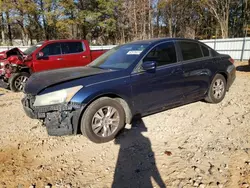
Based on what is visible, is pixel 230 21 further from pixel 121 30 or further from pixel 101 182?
pixel 101 182

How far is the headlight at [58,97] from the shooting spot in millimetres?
2904

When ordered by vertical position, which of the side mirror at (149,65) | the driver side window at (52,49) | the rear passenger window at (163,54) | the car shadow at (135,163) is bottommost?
the car shadow at (135,163)

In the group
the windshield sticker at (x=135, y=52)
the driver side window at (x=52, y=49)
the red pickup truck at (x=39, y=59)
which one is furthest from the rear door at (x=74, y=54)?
the windshield sticker at (x=135, y=52)

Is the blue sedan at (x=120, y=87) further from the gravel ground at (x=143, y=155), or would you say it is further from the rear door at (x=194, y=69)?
the gravel ground at (x=143, y=155)

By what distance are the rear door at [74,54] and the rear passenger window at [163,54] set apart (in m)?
4.66

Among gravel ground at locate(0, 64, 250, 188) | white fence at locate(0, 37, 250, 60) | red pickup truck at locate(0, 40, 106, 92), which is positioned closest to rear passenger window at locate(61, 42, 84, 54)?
red pickup truck at locate(0, 40, 106, 92)

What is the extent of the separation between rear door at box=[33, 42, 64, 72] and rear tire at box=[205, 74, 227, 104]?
17.2 ft

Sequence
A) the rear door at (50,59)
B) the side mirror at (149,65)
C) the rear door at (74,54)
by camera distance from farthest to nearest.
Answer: the rear door at (74,54), the rear door at (50,59), the side mirror at (149,65)

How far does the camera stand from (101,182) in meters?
2.38

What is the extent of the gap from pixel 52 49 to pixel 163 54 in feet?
16.4

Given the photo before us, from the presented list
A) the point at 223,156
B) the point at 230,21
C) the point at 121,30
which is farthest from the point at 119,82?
the point at 230,21

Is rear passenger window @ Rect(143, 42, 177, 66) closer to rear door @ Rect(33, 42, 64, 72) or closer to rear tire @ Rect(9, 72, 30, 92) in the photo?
rear door @ Rect(33, 42, 64, 72)

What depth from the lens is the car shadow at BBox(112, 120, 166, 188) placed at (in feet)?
7.72

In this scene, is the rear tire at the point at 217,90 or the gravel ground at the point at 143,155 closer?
the gravel ground at the point at 143,155
